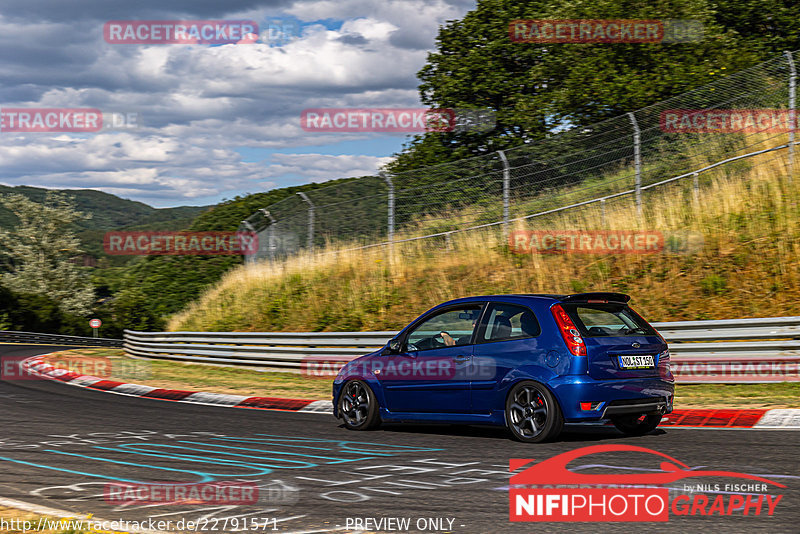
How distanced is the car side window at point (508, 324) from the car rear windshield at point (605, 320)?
0.37 metres

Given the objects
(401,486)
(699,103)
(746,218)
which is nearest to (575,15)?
(699,103)

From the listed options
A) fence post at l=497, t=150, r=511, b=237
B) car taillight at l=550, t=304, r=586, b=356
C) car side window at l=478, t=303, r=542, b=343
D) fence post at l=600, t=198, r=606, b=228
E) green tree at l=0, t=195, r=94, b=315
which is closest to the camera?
car taillight at l=550, t=304, r=586, b=356

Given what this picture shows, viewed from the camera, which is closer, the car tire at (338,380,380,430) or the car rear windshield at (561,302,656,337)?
the car rear windshield at (561,302,656,337)

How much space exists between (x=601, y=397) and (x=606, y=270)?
9.34 m

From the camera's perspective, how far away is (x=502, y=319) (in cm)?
867

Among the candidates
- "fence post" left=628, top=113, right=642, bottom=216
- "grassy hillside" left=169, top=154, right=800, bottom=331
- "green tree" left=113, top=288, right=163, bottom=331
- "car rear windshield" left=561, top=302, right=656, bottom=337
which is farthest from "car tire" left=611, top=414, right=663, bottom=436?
"green tree" left=113, top=288, right=163, bottom=331

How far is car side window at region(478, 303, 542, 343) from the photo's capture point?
8.33 metres

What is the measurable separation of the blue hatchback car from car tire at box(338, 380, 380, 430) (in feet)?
0.49

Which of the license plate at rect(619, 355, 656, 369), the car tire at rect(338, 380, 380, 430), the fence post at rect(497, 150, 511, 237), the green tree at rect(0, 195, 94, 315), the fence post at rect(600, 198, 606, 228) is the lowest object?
the car tire at rect(338, 380, 380, 430)

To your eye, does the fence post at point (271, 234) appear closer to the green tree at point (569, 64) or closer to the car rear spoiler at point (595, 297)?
the green tree at point (569, 64)

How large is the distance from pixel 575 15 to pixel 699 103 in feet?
41.3

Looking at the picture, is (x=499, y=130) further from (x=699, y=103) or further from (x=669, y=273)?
(x=669, y=273)

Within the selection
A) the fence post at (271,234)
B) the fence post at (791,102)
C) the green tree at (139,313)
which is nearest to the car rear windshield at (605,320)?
the fence post at (791,102)

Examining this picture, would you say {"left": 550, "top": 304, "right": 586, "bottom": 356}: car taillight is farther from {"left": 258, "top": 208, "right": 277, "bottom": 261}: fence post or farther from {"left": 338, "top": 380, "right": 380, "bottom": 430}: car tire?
{"left": 258, "top": 208, "right": 277, "bottom": 261}: fence post
